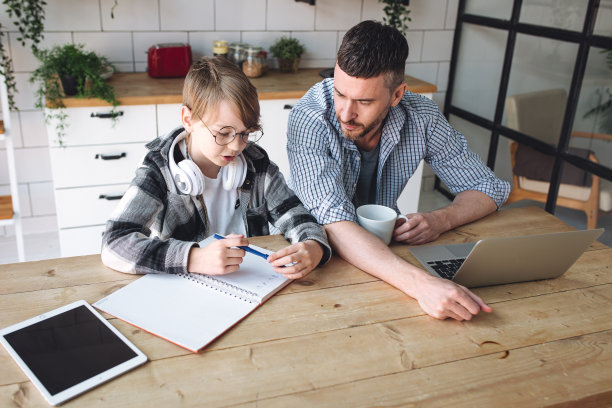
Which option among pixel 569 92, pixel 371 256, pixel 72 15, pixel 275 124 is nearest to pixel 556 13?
pixel 569 92

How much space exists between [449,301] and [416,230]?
359 mm

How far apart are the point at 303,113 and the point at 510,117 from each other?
1.92 m

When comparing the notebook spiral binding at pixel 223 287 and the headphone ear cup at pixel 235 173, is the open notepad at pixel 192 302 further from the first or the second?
the headphone ear cup at pixel 235 173

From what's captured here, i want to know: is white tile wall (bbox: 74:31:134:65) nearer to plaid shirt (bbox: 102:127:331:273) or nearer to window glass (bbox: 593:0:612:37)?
plaid shirt (bbox: 102:127:331:273)

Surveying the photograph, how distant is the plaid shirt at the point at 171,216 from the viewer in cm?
122

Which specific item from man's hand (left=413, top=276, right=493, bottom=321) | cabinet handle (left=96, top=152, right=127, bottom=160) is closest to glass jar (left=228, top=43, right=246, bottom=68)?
cabinet handle (left=96, top=152, right=127, bottom=160)

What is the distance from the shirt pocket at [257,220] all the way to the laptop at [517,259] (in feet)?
1.61

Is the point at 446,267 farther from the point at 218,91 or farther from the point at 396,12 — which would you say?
the point at 396,12

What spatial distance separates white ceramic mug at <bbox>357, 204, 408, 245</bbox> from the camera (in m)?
1.40

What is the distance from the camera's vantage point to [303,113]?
1.69m

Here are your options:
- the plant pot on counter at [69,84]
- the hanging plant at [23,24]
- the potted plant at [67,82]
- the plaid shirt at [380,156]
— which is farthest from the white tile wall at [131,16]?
the plaid shirt at [380,156]

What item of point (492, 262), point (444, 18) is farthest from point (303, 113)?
point (444, 18)

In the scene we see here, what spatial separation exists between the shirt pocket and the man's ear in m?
0.49

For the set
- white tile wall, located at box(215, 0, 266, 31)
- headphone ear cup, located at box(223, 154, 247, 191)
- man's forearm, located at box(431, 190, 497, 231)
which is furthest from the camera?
white tile wall, located at box(215, 0, 266, 31)
